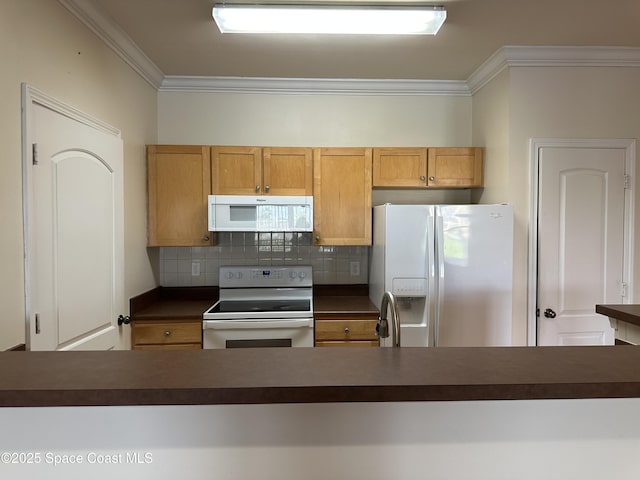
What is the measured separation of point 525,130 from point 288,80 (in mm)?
1745

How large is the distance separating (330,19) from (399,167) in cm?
117

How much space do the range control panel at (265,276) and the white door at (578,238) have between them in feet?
5.52

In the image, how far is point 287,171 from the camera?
8.87 feet

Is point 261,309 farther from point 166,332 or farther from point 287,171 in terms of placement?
point 287,171

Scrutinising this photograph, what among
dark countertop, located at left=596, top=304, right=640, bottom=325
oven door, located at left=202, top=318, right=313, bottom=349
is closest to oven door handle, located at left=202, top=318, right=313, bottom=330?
oven door, located at left=202, top=318, right=313, bottom=349

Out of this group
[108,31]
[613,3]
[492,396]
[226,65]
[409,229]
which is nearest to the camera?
[492,396]

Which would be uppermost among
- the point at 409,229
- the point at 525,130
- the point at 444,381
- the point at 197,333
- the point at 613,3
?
the point at 613,3

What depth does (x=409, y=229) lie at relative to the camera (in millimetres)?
2381

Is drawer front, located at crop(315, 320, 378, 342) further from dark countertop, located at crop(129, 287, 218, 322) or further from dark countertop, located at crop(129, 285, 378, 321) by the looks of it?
dark countertop, located at crop(129, 287, 218, 322)

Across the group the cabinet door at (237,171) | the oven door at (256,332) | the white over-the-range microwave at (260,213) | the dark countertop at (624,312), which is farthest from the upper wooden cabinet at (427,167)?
the dark countertop at (624,312)

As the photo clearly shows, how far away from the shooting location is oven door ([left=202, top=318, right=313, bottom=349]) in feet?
8.05

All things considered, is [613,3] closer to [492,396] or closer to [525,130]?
[525,130]

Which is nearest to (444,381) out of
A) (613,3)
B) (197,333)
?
(197,333)

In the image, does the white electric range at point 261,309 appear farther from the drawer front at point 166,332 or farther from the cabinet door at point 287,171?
the cabinet door at point 287,171
